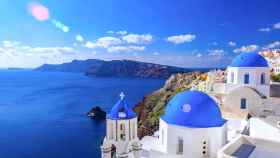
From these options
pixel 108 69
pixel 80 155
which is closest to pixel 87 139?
pixel 80 155

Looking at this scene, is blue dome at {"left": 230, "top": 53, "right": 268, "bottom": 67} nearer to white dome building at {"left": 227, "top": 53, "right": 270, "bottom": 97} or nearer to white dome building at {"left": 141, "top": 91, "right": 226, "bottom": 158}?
white dome building at {"left": 227, "top": 53, "right": 270, "bottom": 97}

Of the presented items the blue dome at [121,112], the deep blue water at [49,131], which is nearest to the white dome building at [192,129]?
the blue dome at [121,112]

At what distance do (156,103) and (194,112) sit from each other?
29341mm

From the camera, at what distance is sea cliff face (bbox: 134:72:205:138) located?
3322 centimetres

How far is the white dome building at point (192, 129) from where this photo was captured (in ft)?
36.7

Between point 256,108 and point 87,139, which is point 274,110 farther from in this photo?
point 87,139

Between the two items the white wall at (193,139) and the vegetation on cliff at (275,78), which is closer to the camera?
the white wall at (193,139)

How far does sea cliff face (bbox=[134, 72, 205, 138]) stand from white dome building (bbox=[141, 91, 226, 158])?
755 inches

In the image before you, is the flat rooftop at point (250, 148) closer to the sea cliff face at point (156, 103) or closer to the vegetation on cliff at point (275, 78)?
the vegetation on cliff at point (275, 78)

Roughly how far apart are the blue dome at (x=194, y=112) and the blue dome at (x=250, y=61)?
8.35m

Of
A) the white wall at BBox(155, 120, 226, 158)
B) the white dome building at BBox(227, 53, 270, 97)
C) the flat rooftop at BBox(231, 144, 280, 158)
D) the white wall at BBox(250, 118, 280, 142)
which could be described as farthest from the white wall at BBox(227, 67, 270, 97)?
the flat rooftop at BBox(231, 144, 280, 158)

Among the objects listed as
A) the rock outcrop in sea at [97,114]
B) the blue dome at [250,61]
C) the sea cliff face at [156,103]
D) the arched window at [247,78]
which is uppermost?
the blue dome at [250,61]

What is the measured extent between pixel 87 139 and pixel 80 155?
6.60 meters

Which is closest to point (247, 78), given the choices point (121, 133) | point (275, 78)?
point (275, 78)
